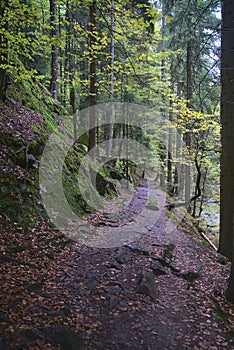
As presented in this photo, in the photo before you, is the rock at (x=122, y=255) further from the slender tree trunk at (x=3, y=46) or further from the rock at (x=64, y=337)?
the slender tree trunk at (x=3, y=46)

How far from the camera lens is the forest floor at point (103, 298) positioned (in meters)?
3.74

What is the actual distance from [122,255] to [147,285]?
127cm

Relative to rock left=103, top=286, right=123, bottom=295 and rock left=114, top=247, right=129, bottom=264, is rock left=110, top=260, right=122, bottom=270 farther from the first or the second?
rock left=103, top=286, right=123, bottom=295

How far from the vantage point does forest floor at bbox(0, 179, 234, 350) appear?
147 inches

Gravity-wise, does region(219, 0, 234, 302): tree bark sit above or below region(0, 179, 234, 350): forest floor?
above

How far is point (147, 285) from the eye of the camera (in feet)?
17.2

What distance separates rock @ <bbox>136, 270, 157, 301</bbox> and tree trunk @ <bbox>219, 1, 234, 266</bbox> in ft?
9.20

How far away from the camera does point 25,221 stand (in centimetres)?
614

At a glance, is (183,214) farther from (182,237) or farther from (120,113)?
(120,113)

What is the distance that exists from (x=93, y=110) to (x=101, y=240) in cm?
604

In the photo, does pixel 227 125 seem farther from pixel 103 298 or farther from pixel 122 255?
pixel 103 298

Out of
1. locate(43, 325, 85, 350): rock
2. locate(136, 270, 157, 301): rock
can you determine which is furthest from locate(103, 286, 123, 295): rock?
locate(43, 325, 85, 350): rock

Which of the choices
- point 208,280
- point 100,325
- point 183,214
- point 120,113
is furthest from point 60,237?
point 120,113

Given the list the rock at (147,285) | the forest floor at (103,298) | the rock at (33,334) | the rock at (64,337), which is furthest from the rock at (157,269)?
the rock at (33,334)
